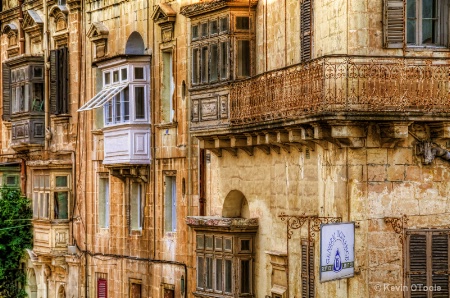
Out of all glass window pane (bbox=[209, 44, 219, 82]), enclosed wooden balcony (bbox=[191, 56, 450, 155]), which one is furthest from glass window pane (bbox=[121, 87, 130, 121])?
enclosed wooden balcony (bbox=[191, 56, 450, 155])

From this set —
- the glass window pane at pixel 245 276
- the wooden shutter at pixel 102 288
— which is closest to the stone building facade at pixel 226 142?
the glass window pane at pixel 245 276

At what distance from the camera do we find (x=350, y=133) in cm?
2600

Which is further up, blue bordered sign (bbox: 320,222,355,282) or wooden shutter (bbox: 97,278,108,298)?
blue bordered sign (bbox: 320,222,355,282)

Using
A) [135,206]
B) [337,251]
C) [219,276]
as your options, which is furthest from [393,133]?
[135,206]

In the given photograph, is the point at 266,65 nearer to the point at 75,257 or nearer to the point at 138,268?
the point at 138,268

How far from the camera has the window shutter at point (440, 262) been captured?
2650 centimetres

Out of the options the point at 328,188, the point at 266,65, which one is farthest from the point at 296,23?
the point at 328,188

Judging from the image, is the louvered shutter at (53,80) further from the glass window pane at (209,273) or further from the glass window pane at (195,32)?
the glass window pane at (209,273)

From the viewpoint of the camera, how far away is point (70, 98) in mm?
41438

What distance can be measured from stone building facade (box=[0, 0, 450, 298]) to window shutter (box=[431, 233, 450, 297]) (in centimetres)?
4

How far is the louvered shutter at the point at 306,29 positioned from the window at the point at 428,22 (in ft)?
7.73

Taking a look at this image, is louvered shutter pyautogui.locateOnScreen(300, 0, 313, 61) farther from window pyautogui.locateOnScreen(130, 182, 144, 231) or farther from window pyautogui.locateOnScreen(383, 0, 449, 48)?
window pyautogui.locateOnScreen(130, 182, 144, 231)

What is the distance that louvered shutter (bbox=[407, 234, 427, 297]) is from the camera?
86.8ft

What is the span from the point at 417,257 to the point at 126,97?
503 inches
